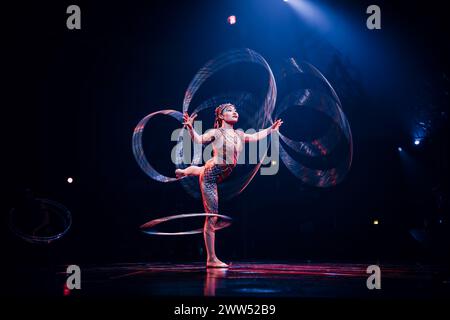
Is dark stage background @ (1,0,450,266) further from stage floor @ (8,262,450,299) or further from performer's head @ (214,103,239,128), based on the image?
stage floor @ (8,262,450,299)

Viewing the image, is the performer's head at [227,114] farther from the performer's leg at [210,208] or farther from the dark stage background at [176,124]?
the dark stage background at [176,124]

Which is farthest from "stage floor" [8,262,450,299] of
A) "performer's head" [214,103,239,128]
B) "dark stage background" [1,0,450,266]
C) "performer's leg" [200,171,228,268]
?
"dark stage background" [1,0,450,266]

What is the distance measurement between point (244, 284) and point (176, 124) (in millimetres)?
5454

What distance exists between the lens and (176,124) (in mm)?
9734

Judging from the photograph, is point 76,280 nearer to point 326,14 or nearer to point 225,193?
point 225,193

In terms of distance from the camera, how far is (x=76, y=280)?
16.9 ft

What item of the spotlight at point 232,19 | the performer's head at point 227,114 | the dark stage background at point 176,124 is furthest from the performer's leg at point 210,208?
the spotlight at point 232,19

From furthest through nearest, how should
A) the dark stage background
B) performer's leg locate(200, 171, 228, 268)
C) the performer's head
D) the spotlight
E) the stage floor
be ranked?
the spotlight, the dark stage background, the performer's head, performer's leg locate(200, 171, 228, 268), the stage floor

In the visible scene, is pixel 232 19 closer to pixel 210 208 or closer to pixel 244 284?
pixel 210 208

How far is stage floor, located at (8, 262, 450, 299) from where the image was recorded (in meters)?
4.09

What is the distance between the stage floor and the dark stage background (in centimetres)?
332

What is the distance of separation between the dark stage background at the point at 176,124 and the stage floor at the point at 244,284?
3.32 meters
